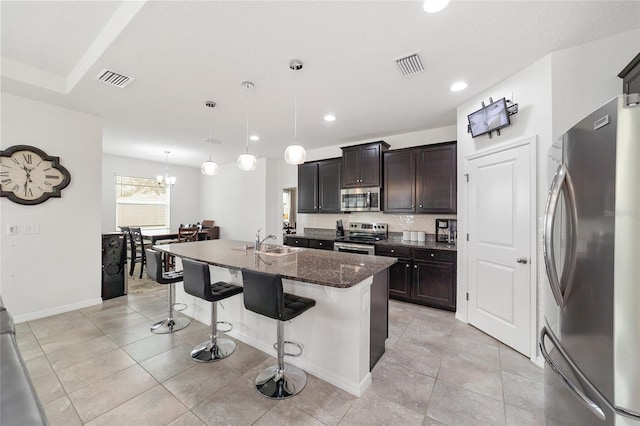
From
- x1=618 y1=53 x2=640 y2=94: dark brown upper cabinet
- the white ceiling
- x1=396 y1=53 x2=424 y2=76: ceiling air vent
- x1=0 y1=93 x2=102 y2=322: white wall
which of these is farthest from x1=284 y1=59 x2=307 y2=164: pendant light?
x1=0 y1=93 x2=102 y2=322: white wall

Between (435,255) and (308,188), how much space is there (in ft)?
9.48

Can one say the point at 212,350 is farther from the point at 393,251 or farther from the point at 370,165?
the point at 370,165

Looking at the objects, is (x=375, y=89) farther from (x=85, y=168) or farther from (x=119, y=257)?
(x=119, y=257)

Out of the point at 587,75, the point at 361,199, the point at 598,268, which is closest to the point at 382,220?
the point at 361,199

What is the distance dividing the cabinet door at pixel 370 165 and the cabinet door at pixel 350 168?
0.27 feet

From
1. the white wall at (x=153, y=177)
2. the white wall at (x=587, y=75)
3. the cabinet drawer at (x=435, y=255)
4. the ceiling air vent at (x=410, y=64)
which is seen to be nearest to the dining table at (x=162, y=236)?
the white wall at (x=153, y=177)

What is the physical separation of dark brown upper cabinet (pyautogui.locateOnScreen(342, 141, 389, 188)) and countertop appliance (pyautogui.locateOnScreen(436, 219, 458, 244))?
1.18 m

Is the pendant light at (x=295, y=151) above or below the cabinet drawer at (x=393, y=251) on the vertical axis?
above

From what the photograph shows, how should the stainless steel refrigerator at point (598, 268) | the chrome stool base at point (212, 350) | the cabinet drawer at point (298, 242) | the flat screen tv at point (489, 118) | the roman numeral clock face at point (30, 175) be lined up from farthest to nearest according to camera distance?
the cabinet drawer at point (298, 242) → the roman numeral clock face at point (30, 175) → the flat screen tv at point (489, 118) → the chrome stool base at point (212, 350) → the stainless steel refrigerator at point (598, 268)

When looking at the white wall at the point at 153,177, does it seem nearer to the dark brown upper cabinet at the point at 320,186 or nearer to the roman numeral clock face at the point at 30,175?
the roman numeral clock face at the point at 30,175

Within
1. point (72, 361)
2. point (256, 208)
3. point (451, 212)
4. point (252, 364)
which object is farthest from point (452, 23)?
point (256, 208)

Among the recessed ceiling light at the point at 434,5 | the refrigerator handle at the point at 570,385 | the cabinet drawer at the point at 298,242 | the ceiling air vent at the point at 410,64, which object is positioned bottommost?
the refrigerator handle at the point at 570,385

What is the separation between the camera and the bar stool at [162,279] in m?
2.69

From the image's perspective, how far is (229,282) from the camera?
280 cm
